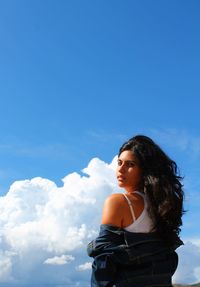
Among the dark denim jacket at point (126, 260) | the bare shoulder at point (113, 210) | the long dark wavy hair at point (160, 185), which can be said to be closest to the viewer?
the dark denim jacket at point (126, 260)

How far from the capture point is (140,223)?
17.9 feet

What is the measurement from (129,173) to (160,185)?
425 millimetres

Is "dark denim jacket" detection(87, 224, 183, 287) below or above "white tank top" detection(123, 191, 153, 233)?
below

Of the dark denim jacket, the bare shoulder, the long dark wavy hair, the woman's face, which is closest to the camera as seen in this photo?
the dark denim jacket

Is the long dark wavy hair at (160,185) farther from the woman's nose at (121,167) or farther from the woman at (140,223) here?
the woman's nose at (121,167)

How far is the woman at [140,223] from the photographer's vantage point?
17.0 feet

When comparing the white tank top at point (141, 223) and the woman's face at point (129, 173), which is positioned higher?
the woman's face at point (129, 173)

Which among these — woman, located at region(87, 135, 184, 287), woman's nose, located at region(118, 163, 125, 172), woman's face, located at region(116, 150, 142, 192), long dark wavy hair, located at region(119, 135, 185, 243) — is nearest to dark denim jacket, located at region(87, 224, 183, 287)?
woman, located at region(87, 135, 184, 287)

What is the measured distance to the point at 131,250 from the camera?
5195mm

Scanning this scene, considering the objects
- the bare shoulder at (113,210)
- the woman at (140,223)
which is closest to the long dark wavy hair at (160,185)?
the woman at (140,223)

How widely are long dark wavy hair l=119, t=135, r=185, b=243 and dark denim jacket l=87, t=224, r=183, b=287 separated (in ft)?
0.88

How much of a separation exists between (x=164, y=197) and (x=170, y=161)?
0.57 metres

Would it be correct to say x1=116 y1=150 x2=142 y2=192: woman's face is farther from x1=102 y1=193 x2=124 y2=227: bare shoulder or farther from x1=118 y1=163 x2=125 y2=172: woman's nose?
x1=102 y1=193 x2=124 y2=227: bare shoulder

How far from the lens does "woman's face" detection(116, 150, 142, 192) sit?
588cm
